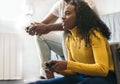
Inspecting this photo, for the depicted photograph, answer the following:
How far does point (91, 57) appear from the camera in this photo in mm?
1238

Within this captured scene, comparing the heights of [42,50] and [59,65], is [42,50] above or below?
above

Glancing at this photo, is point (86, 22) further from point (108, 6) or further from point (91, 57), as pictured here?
point (108, 6)

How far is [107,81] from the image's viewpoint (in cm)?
118

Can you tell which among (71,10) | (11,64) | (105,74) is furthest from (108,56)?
(11,64)

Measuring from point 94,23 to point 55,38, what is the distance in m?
0.70

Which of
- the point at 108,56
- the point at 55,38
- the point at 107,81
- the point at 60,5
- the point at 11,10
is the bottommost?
the point at 107,81

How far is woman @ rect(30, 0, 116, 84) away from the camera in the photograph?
1.14m

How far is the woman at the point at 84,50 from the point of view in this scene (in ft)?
3.76

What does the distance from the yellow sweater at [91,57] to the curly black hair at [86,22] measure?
4 cm

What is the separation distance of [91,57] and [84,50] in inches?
2.0

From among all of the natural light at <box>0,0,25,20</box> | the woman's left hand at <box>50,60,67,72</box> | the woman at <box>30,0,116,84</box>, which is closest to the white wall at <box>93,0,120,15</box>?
the natural light at <box>0,0,25,20</box>

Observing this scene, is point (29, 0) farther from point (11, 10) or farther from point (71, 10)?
point (71, 10)

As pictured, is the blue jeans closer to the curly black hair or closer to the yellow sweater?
the yellow sweater

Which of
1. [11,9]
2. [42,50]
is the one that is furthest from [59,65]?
[11,9]
